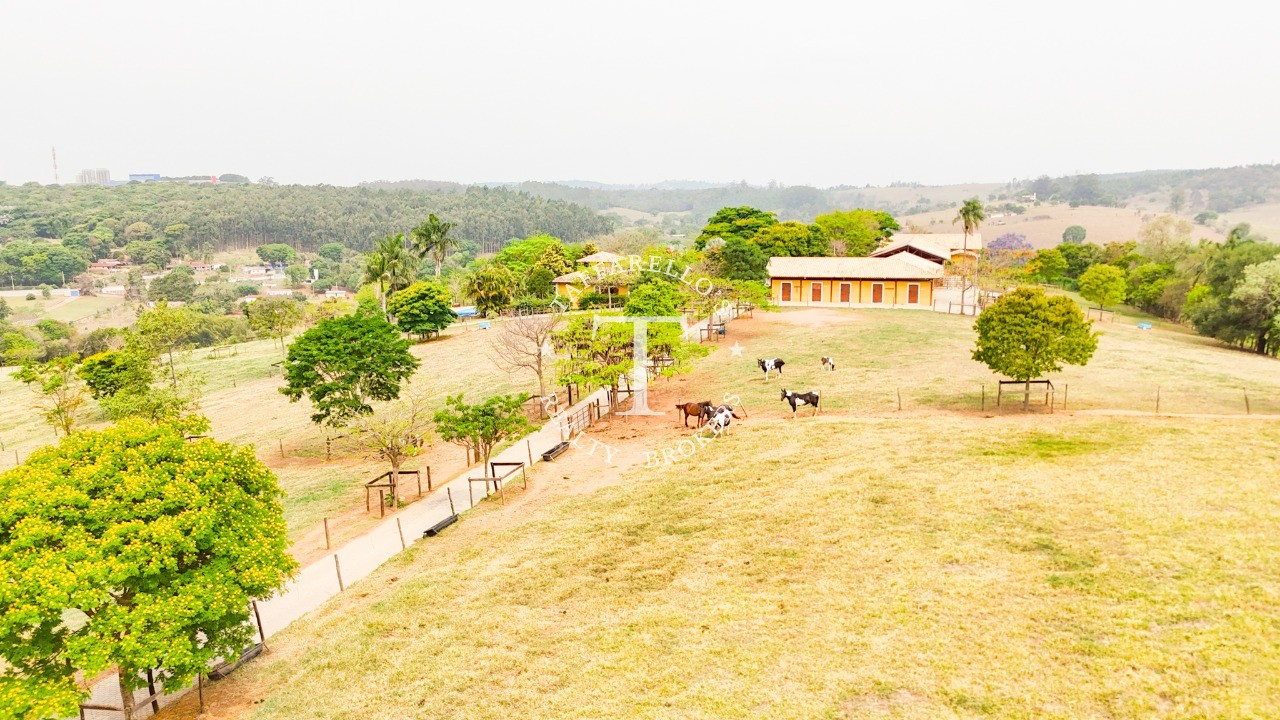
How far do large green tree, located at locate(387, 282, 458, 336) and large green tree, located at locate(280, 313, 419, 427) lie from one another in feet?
90.7

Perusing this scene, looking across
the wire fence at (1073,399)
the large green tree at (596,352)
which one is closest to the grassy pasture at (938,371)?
the wire fence at (1073,399)

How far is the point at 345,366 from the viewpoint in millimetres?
27797

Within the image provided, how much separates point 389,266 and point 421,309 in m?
6.00

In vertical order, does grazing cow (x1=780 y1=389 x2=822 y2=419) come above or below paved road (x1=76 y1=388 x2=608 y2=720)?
above

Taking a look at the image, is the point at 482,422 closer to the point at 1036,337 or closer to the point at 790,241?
the point at 1036,337

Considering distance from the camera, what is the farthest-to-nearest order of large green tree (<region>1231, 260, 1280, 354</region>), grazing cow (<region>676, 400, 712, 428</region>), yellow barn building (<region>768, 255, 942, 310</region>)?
yellow barn building (<region>768, 255, 942, 310</region>) → large green tree (<region>1231, 260, 1280, 354</region>) → grazing cow (<region>676, 400, 712, 428</region>)

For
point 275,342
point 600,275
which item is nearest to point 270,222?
point 275,342

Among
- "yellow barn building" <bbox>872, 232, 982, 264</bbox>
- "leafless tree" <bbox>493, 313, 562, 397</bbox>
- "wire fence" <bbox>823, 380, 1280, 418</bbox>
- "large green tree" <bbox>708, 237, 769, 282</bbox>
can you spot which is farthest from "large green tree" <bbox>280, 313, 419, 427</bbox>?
"yellow barn building" <bbox>872, 232, 982, 264</bbox>

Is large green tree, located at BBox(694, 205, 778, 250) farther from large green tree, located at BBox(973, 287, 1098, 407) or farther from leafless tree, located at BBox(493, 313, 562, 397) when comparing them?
large green tree, located at BBox(973, 287, 1098, 407)

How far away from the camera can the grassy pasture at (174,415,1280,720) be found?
35.2 feet

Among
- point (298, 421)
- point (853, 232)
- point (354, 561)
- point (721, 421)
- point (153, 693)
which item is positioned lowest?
point (298, 421)

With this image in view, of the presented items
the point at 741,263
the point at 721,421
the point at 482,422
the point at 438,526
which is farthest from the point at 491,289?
the point at 438,526

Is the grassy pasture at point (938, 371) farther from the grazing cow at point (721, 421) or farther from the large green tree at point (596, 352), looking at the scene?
the large green tree at point (596, 352)

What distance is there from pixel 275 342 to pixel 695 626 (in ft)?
216
